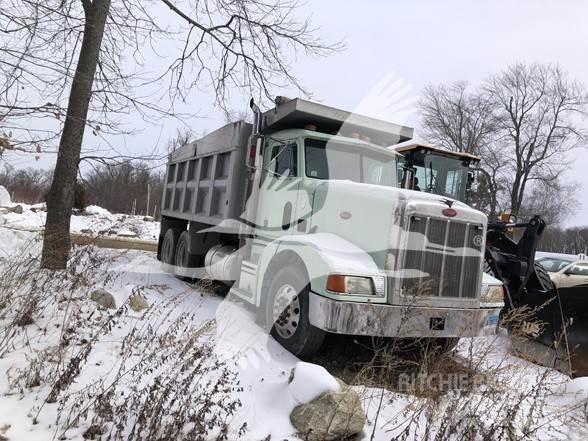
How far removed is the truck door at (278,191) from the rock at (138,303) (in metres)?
1.78

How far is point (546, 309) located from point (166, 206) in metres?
7.90

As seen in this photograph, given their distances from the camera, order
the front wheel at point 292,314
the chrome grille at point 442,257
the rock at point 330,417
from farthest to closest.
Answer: the front wheel at point 292,314 → the chrome grille at point 442,257 → the rock at point 330,417

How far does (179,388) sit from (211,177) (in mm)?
4965

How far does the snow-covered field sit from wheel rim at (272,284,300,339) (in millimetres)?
213

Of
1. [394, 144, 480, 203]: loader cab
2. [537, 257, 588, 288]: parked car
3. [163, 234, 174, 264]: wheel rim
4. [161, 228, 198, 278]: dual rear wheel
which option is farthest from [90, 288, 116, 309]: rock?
[537, 257, 588, 288]: parked car

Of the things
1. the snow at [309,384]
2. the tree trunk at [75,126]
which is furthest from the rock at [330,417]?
the tree trunk at [75,126]

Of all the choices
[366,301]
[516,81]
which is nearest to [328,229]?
[366,301]

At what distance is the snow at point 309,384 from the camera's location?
3.45m

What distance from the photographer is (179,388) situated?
3219 mm

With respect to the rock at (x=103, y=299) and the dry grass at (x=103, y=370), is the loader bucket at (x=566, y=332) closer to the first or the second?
the dry grass at (x=103, y=370)

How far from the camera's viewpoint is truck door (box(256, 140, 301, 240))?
5.86 m

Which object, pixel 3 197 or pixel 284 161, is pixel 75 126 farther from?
pixel 3 197

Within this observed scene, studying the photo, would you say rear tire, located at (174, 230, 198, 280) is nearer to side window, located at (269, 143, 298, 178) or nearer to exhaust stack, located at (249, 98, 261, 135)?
side window, located at (269, 143, 298, 178)

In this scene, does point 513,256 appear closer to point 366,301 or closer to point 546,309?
point 546,309
